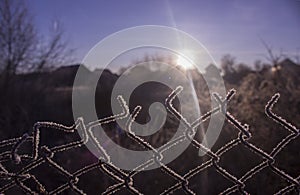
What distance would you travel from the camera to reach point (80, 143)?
2.94 ft

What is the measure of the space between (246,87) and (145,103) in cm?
153

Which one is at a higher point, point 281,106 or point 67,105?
point 281,106

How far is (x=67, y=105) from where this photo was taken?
10.0m

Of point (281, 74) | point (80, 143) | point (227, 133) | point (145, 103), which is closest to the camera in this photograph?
point (80, 143)

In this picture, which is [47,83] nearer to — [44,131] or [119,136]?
[44,131]

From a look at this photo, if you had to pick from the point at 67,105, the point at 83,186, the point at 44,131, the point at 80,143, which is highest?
the point at 80,143

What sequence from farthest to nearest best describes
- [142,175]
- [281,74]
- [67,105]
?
[67,105]
[281,74]
[142,175]

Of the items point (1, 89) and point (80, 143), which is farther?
point (1, 89)

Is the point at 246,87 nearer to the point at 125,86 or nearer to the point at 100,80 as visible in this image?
the point at 125,86

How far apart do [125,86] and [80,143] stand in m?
5.66

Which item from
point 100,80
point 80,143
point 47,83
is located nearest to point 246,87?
point 80,143

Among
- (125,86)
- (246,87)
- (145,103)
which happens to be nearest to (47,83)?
(125,86)

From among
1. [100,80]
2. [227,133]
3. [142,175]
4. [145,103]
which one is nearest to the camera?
[142,175]

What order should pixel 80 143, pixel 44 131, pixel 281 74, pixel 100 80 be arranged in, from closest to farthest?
pixel 80 143, pixel 44 131, pixel 281 74, pixel 100 80
